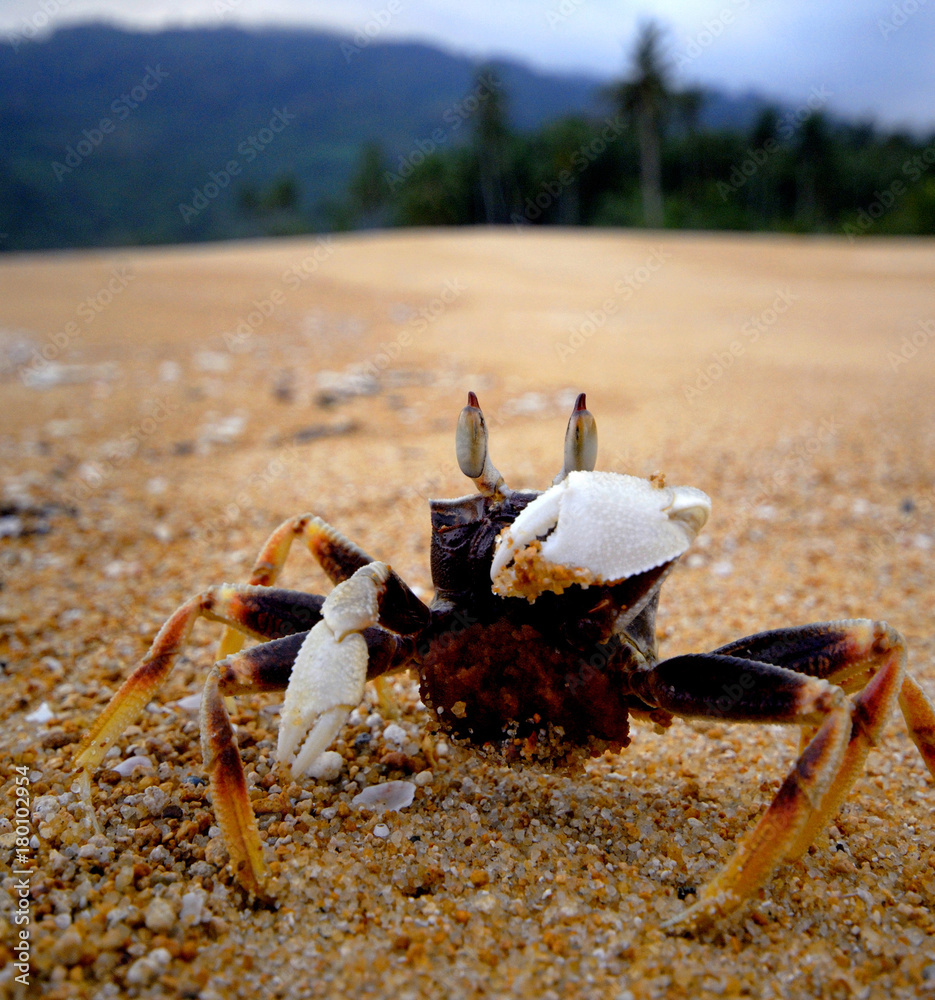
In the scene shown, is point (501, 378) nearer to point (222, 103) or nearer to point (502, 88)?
point (502, 88)

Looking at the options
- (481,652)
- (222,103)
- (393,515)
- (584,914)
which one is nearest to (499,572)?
(481,652)

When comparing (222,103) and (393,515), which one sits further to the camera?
(222,103)

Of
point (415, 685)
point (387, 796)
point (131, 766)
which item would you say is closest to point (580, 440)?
point (387, 796)

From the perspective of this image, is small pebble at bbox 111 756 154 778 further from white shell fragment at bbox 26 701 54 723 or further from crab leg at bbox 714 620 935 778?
crab leg at bbox 714 620 935 778

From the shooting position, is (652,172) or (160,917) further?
(652,172)

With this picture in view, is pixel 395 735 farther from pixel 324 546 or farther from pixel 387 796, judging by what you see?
pixel 324 546

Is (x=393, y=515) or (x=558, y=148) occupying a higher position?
(x=558, y=148)
